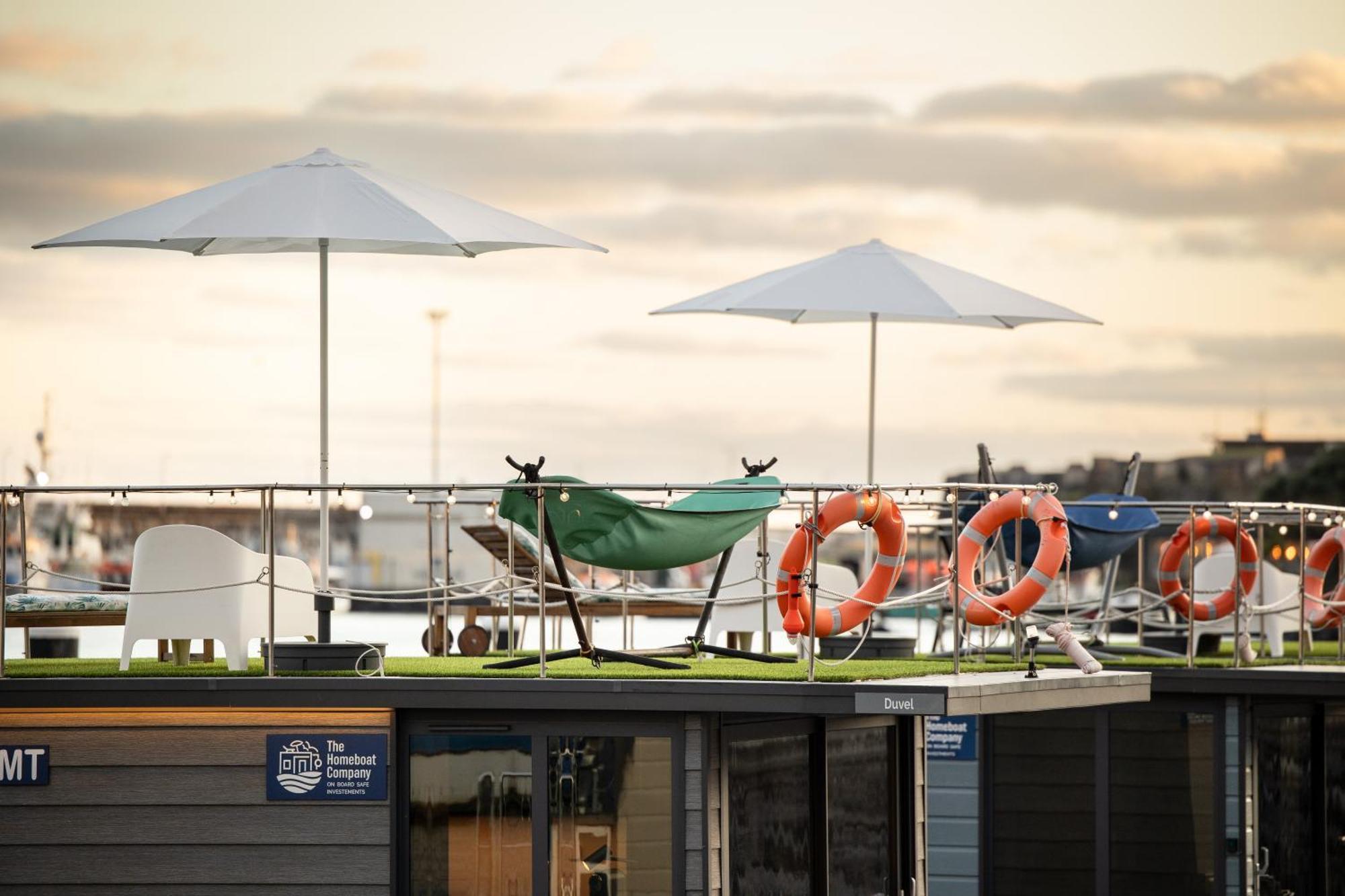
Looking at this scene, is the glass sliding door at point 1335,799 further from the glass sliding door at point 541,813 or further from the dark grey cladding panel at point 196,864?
the dark grey cladding panel at point 196,864

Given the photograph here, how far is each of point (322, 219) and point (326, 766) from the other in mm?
2742

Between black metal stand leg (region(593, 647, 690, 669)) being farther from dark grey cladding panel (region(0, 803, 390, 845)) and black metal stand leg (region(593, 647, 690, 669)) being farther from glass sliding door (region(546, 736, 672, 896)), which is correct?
dark grey cladding panel (region(0, 803, 390, 845))

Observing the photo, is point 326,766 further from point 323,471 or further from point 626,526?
point 323,471

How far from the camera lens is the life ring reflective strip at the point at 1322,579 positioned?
11.1 meters

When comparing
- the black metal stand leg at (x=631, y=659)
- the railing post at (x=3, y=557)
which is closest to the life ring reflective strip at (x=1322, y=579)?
the black metal stand leg at (x=631, y=659)

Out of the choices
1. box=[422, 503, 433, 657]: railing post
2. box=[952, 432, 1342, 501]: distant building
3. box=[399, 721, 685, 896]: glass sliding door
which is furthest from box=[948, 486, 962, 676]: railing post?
box=[952, 432, 1342, 501]: distant building

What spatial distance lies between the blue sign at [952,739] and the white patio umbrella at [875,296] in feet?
4.64

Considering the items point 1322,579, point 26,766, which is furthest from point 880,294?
point 26,766

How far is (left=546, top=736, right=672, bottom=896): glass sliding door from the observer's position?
8.06 metres

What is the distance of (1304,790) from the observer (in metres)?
11.4

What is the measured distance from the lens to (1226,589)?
36.6ft

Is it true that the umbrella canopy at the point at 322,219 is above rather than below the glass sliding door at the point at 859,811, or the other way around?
above

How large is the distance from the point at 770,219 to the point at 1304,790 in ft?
94.3

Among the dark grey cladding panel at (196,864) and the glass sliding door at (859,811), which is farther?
the glass sliding door at (859,811)
